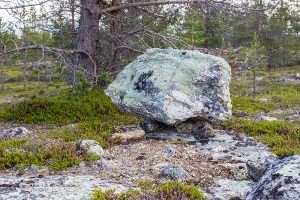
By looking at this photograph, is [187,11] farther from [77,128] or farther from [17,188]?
[17,188]

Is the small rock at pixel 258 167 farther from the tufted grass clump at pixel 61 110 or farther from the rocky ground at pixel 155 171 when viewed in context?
the tufted grass clump at pixel 61 110

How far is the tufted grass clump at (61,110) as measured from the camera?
11469 mm

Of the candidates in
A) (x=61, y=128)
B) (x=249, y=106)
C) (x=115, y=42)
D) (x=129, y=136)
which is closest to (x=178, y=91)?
(x=129, y=136)

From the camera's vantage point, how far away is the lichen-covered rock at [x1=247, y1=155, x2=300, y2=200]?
383 centimetres

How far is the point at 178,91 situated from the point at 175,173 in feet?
9.53

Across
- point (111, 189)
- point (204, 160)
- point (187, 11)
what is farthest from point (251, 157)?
point (187, 11)

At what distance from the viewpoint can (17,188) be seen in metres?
5.19

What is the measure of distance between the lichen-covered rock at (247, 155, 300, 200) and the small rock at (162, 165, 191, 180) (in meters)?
1.74

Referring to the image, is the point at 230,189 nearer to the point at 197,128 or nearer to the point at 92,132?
the point at 197,128

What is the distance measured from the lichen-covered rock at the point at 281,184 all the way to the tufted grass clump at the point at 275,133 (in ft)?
9.74

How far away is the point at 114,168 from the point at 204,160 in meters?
1.76

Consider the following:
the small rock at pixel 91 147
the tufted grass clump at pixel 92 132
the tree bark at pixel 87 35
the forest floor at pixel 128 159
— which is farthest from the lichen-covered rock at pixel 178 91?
A: the tree bark at pixel 87 35

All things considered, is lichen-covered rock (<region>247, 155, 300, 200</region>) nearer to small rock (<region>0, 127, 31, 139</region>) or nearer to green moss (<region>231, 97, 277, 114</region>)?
small rock (<region>0, 127, 31, 139</region>)

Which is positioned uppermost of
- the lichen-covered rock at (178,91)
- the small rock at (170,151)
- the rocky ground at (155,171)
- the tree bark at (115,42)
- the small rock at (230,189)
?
the tree bark at (115,42)
